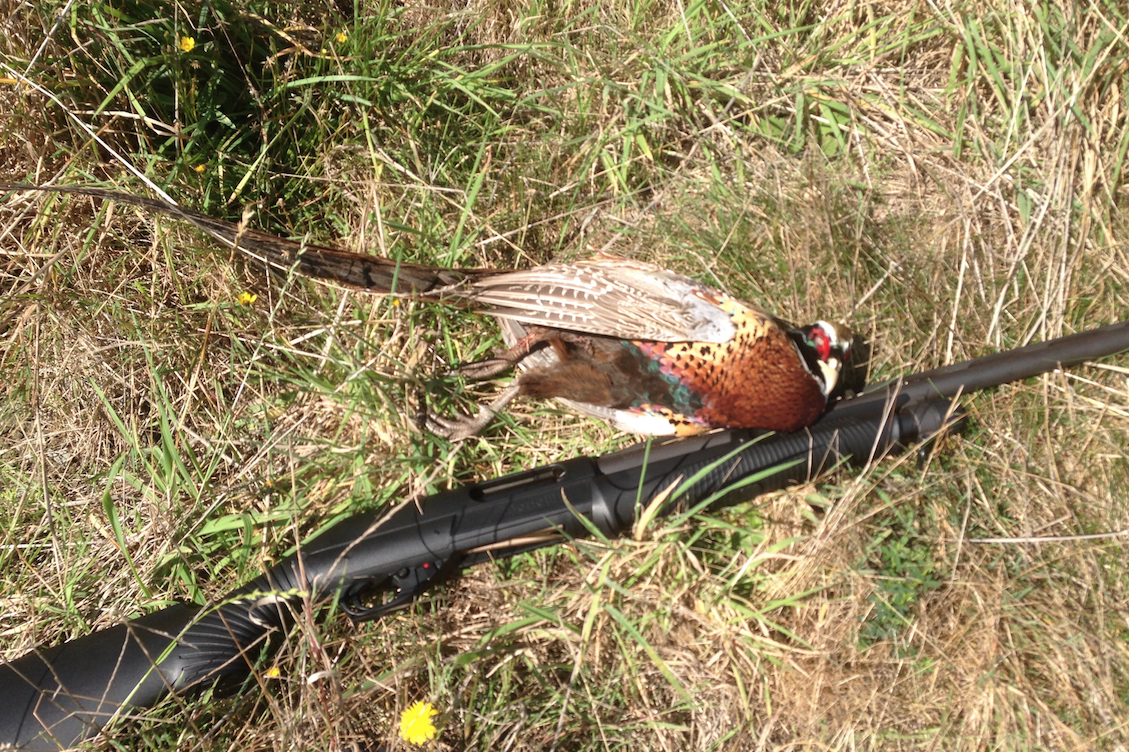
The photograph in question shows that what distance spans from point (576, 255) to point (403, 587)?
4.63 feet

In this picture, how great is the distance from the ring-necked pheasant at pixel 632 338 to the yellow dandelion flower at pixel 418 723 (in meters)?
0.89

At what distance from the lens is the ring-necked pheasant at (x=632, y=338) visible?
2.16m

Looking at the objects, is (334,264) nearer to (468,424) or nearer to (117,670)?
(468,424)

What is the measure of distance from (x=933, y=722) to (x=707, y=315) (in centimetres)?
148

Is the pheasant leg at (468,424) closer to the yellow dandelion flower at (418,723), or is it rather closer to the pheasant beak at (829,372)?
the yellow dandelion flower at (418,723)

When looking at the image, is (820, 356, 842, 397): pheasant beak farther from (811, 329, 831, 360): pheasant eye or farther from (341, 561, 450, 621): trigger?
(341, 561, 450, 621): trigger

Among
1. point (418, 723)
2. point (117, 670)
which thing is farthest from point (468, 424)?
point (117, 670)

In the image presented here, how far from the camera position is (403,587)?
2047 mm

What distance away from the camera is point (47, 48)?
7.43 feet

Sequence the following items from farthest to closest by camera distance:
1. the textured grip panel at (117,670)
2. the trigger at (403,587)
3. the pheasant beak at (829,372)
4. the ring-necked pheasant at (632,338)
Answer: the pheasant beak at (829,372), the ring-necked pheasant at (632,338), the trigger at (403,587), the textured grip panel at (117,670)

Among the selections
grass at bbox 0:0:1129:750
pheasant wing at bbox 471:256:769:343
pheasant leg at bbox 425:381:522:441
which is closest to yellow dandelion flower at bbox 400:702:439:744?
grass at bbox 0:0:1129:750

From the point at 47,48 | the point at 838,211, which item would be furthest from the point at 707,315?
the point at 47,48

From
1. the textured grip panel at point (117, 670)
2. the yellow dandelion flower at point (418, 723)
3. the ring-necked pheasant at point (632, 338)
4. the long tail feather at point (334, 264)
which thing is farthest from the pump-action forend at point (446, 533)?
the long tail feather at point (334, 264)

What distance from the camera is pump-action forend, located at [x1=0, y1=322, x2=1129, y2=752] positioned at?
6.06 feet
